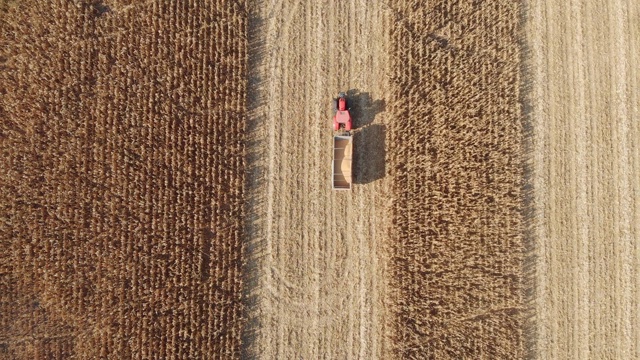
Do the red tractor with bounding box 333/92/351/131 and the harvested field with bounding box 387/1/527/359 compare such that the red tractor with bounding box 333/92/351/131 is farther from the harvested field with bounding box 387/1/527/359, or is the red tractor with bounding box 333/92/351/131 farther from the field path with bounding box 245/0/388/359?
the harvested field with bounding box 387/1/527/359

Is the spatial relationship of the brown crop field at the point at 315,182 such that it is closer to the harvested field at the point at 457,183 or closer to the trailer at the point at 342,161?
the harvested field at the point at 457,183

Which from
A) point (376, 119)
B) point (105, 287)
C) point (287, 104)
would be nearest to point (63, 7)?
point (287, 104)

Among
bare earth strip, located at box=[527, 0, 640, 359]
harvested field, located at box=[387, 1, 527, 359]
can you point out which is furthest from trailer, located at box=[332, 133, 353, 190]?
bare earth strip, located at box=[527, 0, 640, 359]

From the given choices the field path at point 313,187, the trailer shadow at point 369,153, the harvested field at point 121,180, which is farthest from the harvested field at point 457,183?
the harvested field at point 121,180

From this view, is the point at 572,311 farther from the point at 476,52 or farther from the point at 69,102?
the point at 69,102

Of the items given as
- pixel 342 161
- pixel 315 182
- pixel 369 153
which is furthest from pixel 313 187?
pixel 369 153

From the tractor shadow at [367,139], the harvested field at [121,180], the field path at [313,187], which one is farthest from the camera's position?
the tractor shadow at [367,139]
